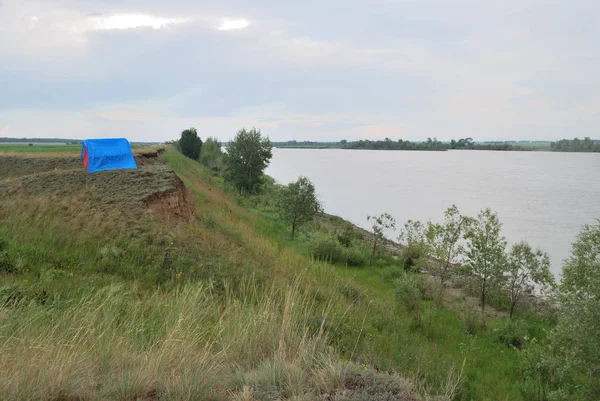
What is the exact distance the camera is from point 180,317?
13.3 ft

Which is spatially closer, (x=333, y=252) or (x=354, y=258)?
(x=333, y=252)

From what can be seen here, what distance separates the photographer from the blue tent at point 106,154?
16547 millimetres

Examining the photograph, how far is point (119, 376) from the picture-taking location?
3.14 meters

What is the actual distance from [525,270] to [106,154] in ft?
56.6

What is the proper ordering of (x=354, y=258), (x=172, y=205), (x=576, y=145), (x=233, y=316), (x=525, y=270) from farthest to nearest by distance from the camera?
1. (x=576, y=145)
2. (x=354, y=258)
3. (x=172, y=205)
4. (x=525, y=270)
5. (x=233, y=316)

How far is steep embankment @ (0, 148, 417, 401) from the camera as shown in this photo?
3141mm

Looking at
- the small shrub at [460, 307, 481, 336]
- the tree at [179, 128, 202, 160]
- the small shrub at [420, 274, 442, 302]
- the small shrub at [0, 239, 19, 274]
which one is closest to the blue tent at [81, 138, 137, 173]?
the small shrub at [0, 239, 19, 274]

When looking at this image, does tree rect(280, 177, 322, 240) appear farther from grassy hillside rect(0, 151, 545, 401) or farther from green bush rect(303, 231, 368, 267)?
grassy hillside rect(0, 151, 545, 401)

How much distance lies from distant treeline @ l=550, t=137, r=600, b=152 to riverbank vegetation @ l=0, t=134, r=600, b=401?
13125cm

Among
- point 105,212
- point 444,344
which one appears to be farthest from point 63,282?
point 444,344

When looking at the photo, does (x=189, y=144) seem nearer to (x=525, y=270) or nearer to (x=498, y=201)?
(x=498, y=201)

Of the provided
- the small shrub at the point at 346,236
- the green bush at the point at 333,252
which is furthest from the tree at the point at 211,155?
the green bush at the point at 333,252

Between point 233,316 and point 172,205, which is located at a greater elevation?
point 233,316

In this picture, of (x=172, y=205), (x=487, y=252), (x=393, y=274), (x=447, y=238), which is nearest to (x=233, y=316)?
(x=172, y=205)
